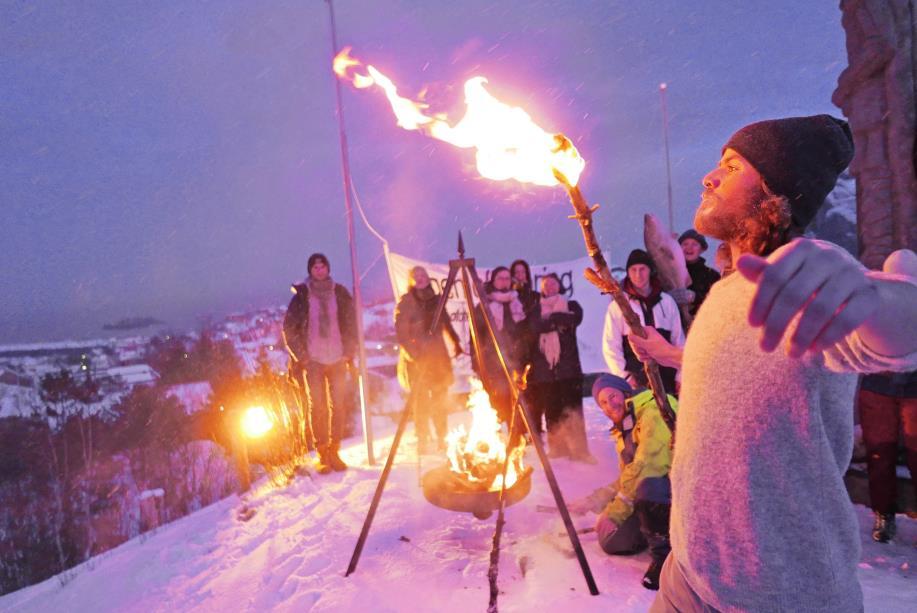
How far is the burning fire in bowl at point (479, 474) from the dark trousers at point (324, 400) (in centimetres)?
199

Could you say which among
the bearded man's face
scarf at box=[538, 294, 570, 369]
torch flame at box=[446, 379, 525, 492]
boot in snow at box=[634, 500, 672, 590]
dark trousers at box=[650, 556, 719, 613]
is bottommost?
boot in snow at box=[634, 500, 672, 590]

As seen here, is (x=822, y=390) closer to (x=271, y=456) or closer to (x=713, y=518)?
(x=713, y=518)

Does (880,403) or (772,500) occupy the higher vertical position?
(772,500)

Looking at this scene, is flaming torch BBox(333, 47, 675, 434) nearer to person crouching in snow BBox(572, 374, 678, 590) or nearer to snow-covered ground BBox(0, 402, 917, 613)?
person crouching in snow BBox(572, 374, 678, 590)

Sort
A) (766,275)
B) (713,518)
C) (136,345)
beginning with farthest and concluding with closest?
(136,345)
(713,518)
(766,275)

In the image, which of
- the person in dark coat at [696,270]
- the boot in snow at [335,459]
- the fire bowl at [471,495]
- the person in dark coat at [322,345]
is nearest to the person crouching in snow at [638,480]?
the fire bowl at [471,495]

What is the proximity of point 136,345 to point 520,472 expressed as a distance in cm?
2968

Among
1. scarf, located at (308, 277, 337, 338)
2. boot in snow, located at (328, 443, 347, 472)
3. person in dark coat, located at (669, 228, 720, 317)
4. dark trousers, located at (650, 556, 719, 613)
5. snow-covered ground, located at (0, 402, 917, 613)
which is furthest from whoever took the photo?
boot in snow, located at (328, 443, 347, 472)

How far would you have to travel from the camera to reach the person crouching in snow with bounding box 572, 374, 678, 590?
3.64m

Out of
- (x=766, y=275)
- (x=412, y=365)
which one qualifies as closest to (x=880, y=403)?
(x=766, y=275)

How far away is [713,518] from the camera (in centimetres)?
135

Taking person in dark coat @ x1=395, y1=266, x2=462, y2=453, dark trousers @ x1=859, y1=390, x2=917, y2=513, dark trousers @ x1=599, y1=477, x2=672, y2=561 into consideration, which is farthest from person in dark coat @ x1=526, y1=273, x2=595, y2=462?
dark trousers @ x1=859, y1=390, x2=917, y2=513

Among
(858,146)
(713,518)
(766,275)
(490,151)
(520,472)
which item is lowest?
(520,472)

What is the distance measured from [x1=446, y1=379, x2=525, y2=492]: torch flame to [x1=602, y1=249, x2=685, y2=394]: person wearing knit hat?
1.21 meters
